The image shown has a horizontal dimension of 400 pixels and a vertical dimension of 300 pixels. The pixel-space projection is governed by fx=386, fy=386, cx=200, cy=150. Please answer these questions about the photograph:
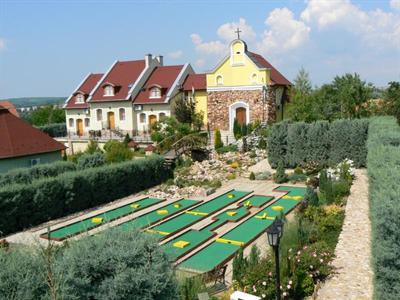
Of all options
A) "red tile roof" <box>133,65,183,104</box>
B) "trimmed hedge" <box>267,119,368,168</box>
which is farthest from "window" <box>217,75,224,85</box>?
"trimmed hedge" <box>267,119,368,168</box>

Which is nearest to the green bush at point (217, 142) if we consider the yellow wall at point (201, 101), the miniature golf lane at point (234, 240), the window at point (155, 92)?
the yellow wall at point (201, 101)

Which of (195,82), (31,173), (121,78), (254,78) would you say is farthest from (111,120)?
(31,173)

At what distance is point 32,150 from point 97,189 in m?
7.42

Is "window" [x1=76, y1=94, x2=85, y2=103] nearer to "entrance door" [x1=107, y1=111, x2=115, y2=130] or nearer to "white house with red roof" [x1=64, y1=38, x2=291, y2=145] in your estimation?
"white house with red roof" [x1=64, y1=38, x2=291, y2=145]

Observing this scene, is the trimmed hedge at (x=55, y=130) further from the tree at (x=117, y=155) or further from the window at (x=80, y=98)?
the tree at (x=117, y=155)

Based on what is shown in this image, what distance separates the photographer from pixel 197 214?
661 inches

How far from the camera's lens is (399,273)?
6320 millimetres

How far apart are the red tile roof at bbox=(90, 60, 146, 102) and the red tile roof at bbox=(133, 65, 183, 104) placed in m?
1.42

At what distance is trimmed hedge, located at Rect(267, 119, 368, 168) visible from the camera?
21969mm

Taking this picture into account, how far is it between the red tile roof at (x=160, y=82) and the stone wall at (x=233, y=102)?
5.14 meters

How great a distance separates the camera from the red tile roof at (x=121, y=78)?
1527 inches

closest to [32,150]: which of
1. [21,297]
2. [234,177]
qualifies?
[234,177]

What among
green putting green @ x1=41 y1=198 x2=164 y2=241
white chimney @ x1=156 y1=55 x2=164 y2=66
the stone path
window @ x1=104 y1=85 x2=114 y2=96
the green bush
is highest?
white chimney @ x1=156 y1=55 x2=164 y2=66

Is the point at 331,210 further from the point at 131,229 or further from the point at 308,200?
the point at 131,229
